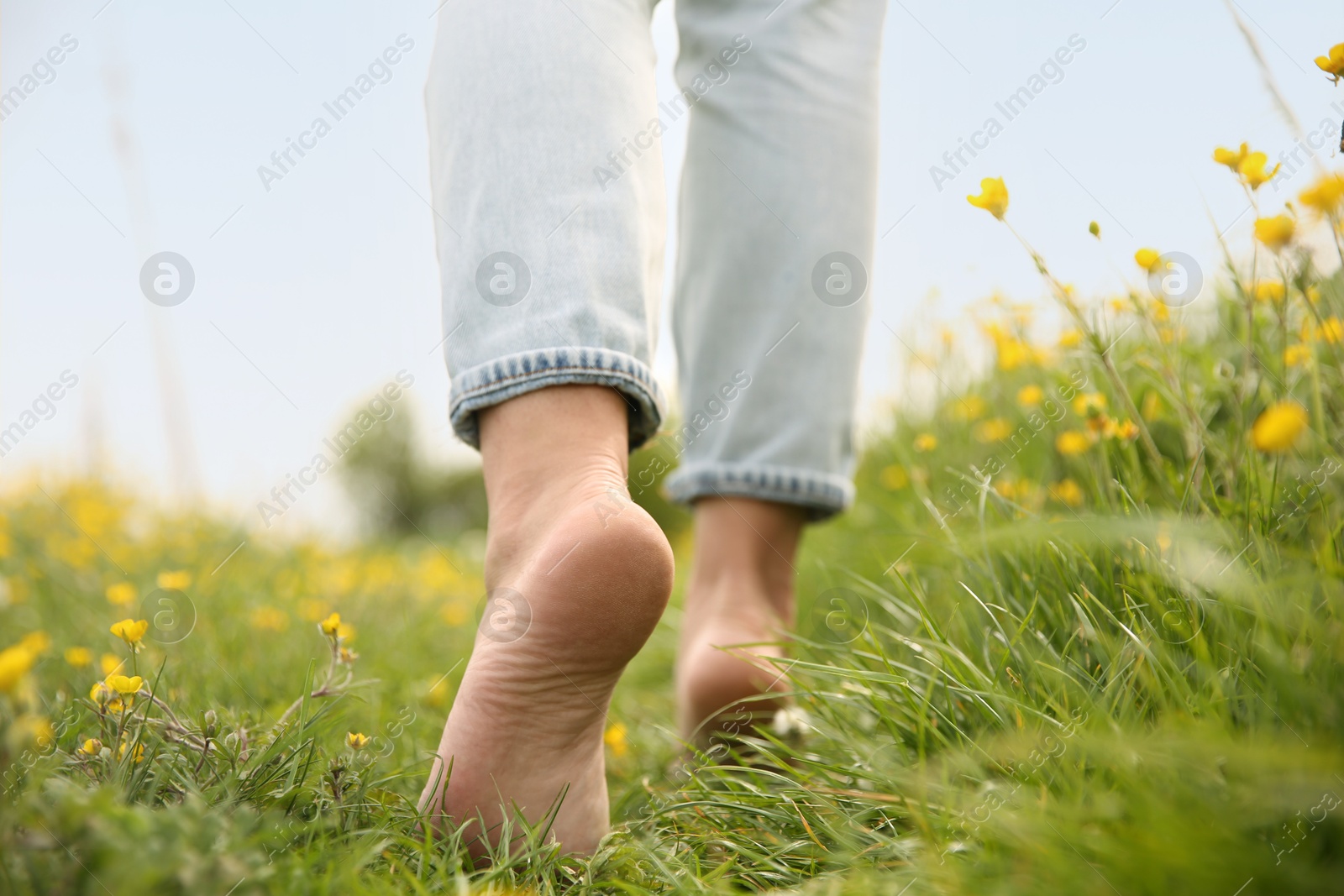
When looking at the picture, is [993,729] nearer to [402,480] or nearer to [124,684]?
[124,684]

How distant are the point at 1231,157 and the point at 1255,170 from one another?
2 cm

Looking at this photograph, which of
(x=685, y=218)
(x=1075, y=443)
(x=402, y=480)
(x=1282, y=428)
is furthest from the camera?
(x=402, y=480)

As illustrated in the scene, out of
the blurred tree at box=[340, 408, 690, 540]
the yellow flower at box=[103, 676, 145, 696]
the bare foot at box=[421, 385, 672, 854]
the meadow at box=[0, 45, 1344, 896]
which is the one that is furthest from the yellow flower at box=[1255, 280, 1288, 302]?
the blurred tree at box=[340, 408, 690, 540]

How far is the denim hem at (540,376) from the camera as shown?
2.55 feet

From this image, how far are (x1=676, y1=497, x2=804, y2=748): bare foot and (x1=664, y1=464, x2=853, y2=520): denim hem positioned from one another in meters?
0.02

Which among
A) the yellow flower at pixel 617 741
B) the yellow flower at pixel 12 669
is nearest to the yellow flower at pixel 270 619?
the yellow flower at pixel 617 741

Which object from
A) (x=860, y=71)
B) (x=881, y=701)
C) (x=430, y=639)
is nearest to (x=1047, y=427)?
(x=860, y=71)

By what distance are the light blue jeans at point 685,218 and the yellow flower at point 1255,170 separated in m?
0.48

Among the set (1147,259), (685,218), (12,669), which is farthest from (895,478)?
(12,669)

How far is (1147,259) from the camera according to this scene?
840 millimetres

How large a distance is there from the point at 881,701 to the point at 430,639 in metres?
1.37

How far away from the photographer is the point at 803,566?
1878 millimetres

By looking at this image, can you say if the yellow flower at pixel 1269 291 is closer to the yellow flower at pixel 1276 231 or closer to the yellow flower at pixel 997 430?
the yellow flower at pixel 1276 231

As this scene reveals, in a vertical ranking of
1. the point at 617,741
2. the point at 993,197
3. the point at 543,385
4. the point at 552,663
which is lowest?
the point at 617,741
